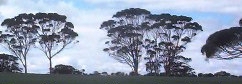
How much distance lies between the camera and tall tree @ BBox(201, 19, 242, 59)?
2680cm

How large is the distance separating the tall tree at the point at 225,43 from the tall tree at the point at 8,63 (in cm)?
3006

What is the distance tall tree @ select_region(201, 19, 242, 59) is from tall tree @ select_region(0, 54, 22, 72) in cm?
3006

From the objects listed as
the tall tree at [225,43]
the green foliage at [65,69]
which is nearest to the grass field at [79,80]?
the tall tree at [225,43]

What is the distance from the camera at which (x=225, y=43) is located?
90.6 ft

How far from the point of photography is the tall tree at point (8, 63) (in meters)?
54.7

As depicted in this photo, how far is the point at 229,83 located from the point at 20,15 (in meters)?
33.1

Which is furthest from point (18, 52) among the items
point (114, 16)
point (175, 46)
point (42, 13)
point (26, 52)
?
point (175, 46)

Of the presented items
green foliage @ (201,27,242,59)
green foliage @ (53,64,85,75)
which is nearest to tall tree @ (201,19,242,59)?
Result: green foliage @ (201,27,242,59)

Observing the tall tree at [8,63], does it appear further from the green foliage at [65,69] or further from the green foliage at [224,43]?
the green foliage at [224,43]

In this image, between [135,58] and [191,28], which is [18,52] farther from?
[191,28]

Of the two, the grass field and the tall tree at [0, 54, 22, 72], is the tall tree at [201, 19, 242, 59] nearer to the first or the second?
the grass field

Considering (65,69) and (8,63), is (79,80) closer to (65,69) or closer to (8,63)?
(65,69)

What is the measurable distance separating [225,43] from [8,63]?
105ft

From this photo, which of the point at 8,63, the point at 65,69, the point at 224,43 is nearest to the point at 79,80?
the point at 224,43
